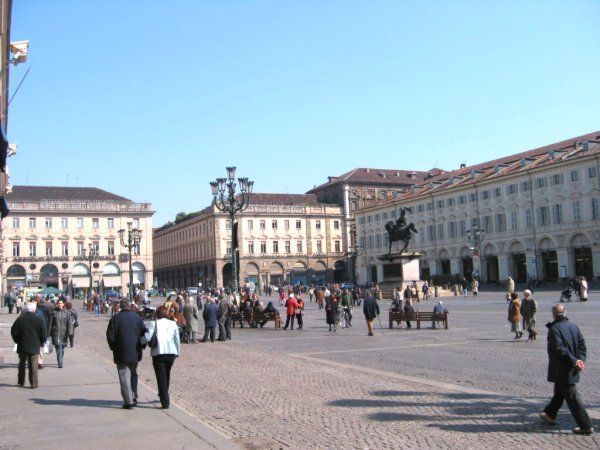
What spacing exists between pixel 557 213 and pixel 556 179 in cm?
324

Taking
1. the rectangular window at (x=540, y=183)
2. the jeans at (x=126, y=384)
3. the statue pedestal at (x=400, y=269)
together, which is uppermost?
the rectangular window at (x=540, y=183)

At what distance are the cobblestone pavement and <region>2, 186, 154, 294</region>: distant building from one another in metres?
71.7

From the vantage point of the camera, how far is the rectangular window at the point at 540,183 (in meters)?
65.8

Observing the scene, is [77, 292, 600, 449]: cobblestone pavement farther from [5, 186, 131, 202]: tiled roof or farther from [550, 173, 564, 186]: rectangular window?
[5, 186, 131, 202]: tiled roof

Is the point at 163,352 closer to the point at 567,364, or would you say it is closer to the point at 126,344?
the point at 126,344

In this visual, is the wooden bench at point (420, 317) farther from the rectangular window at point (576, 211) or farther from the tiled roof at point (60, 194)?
the tiled roof at point (60, 194)

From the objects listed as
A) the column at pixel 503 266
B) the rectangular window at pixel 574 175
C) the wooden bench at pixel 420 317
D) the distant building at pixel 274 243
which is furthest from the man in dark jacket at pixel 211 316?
the distant building at pixel 274 243

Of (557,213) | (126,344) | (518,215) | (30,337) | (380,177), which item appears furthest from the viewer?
(380,177)

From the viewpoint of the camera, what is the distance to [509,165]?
74.1m

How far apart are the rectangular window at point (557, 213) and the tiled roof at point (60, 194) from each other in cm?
5944

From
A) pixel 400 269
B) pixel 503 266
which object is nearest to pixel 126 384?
pixel 400 269

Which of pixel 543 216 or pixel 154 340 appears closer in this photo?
pixel 154 340

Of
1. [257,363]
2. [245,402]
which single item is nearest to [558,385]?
[245,402]

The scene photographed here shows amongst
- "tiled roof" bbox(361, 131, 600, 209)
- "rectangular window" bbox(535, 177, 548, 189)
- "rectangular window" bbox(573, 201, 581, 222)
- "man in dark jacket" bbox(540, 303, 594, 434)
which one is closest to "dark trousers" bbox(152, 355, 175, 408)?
"man in dark jacket" bbox(540, 303, 594, 434)
